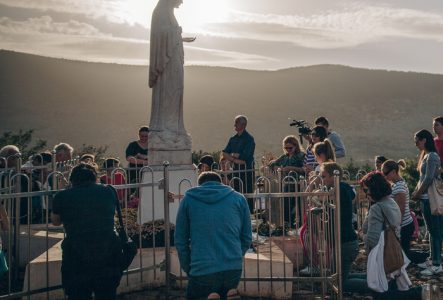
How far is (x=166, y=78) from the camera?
1036 cm

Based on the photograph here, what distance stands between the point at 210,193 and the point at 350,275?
9.38 ft

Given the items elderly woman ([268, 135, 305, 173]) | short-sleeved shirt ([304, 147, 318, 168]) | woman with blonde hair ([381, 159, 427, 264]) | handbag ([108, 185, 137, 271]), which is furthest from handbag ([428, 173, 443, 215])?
handbag ([108, 185, 137, 271])

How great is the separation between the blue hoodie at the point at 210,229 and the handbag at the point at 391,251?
1.77 m

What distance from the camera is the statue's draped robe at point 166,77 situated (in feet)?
33.7

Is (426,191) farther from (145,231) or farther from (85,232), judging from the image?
(85,232)

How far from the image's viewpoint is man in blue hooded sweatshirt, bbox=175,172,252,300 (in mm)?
5320

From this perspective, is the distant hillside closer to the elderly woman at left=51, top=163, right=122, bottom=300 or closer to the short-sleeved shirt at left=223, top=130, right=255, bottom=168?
the short-sleeved shirt at left=223, top=130, right=255, bottom=168

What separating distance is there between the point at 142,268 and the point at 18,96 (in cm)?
7347

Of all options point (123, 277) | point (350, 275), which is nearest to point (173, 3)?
point (123, 277)

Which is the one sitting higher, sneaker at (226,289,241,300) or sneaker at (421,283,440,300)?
sneaker at (226,289,241,300)

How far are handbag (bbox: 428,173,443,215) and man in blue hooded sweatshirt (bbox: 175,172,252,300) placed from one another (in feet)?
13.3

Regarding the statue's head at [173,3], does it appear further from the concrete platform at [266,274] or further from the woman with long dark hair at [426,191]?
the concrete platform at [266,274]

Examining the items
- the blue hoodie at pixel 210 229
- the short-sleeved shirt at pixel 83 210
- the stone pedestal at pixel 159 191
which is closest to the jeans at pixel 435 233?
the stone pedestal at pixel 159 191

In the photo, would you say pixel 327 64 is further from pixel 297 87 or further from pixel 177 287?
pixel 177 287
